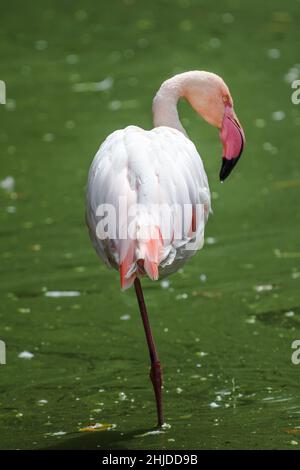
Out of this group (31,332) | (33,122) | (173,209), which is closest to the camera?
(173,209)

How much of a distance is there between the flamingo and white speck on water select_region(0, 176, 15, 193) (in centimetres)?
335

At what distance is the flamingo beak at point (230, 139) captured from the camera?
5223 millimetres

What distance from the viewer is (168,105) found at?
16.8 ft

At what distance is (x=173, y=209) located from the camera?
4426mm

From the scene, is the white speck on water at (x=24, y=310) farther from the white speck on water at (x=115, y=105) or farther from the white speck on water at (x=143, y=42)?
the white speck on water at (x=143, y=42)

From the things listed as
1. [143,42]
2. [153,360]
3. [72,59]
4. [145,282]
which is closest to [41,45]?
[72,59]

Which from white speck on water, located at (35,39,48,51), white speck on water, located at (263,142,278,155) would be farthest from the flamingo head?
white speck on water, located at (35,39,48,51)

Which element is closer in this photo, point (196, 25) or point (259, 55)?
point (259, 55)

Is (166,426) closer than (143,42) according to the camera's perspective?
Yes

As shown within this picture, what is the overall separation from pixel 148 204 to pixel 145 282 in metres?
2.28

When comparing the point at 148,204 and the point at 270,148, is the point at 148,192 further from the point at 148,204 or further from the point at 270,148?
the point at 270,148
